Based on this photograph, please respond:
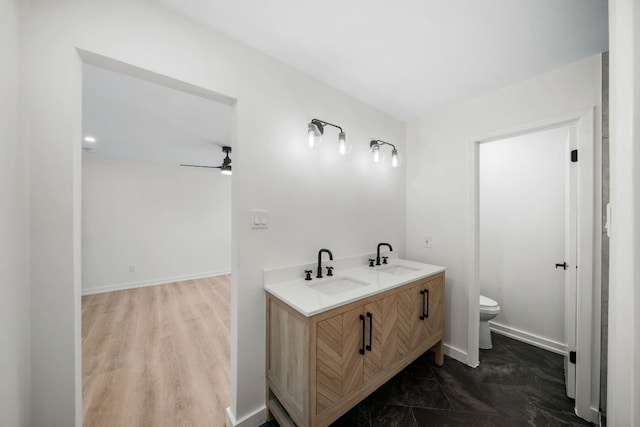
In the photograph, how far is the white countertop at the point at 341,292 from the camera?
4.16 ft

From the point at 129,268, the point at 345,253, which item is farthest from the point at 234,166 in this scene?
the point at 129,268

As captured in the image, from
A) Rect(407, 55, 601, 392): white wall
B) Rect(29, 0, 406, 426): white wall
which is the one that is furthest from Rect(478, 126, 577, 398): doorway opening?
Rect(29, 0, 406, 426): white wall

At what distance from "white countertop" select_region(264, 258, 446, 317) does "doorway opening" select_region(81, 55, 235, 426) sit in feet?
3.37

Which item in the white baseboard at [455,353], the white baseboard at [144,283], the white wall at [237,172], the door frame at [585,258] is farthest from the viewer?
the white baseboard at [144,283]

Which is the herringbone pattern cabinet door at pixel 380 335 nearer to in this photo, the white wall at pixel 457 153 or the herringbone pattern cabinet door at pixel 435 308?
the herringbone pattern cabinet door at pixel 435 308

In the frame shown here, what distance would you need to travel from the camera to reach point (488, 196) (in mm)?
2838

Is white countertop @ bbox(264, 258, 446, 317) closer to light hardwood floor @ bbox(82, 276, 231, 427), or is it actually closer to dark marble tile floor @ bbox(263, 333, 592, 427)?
dark marble tile floor @ bbox(263, 333, 592, 427)

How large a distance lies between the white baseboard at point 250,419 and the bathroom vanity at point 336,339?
0.07m

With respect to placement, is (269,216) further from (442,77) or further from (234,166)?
(442,77)

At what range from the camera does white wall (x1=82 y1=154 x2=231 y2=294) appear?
404cm

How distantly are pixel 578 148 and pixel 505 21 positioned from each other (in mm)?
1051

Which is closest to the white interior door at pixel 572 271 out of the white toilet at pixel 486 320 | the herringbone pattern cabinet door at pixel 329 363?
the white toilet at pixel 486 320

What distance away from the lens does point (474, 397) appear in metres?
1.73

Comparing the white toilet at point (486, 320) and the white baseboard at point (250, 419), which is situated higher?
the white toilet at point (486, 320)
